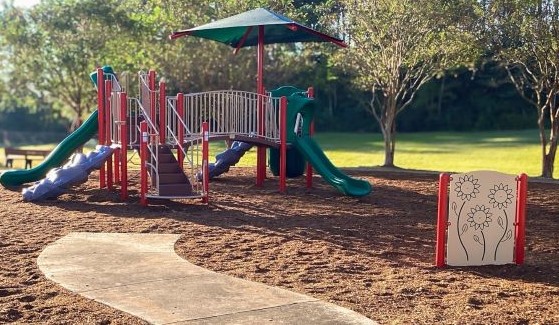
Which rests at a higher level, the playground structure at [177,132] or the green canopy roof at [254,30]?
the green canopy roof at [254,30]

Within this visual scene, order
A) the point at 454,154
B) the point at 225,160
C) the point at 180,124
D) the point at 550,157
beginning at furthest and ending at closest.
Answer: the point at 454,154, the point at 550,157, the point at 225,160, the point at 180,124

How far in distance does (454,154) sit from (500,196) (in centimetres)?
2664

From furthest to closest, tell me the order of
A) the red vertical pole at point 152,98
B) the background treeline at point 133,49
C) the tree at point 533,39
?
the background treeline at point 133,49, the tree at point 533,39, the red vertical pole at point 152,98

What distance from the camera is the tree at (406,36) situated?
1869 centimetres

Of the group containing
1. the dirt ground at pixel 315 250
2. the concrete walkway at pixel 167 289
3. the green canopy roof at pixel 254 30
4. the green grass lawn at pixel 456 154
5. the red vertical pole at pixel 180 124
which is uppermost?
the green canopy roof at pixel 254 30

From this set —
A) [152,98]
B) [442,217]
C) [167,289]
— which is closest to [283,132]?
[152,98]

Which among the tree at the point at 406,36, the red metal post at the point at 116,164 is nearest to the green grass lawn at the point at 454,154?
the tree at the point at 406,36

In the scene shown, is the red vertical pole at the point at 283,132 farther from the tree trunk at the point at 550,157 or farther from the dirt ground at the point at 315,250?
the tree trunk at the point at 550,157

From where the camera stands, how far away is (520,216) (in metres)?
7.74

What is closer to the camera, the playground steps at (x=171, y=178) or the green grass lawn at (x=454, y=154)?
the playground steps at (x=171, y=178)

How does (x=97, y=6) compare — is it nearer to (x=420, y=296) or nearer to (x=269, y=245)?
(x=269, y=245)

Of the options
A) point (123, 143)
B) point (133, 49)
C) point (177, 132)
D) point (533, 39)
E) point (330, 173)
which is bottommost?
point (330, 173)

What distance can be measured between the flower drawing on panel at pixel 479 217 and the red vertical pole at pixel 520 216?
13.1 inches

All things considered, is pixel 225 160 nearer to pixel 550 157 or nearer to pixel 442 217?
pixel 550 157
